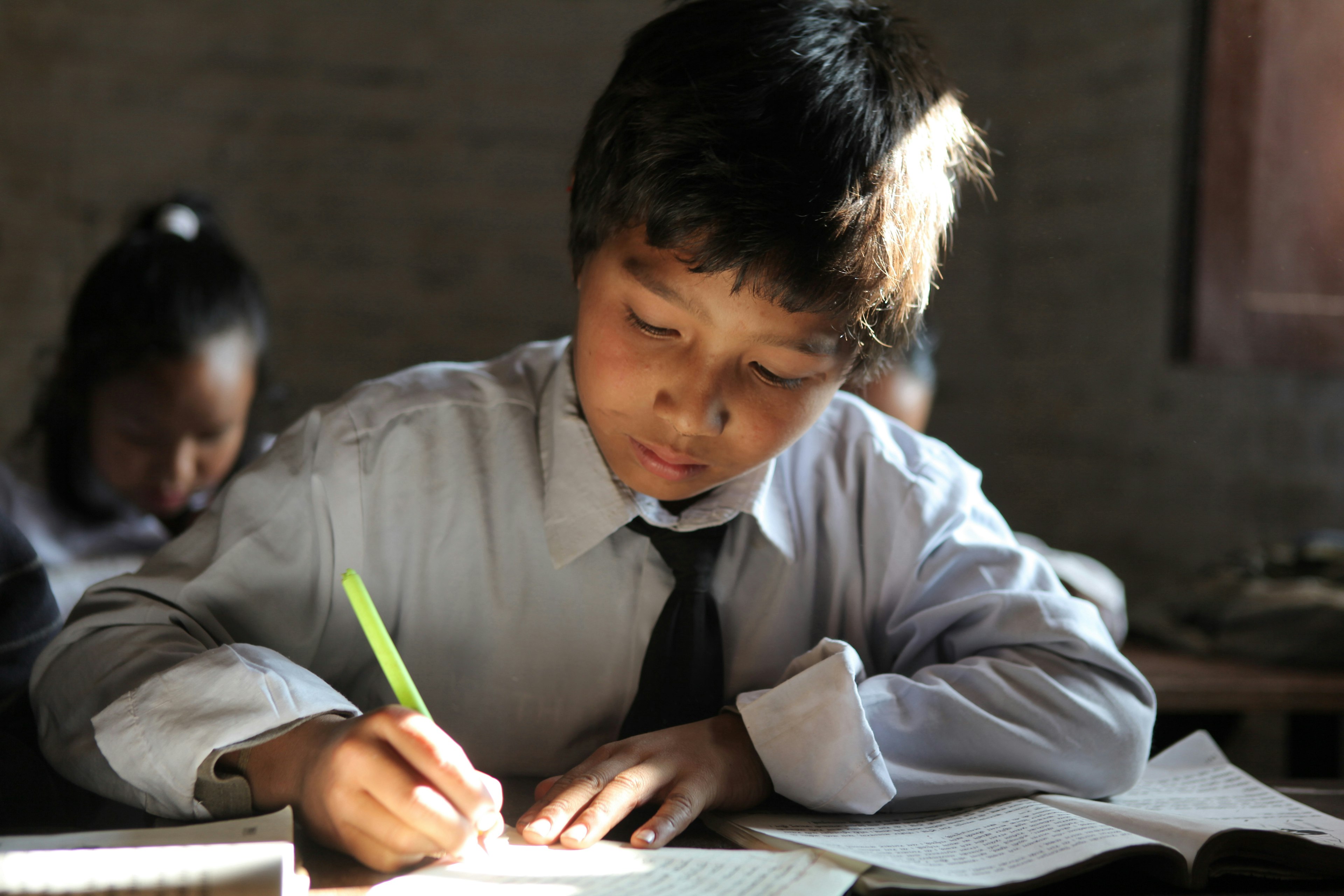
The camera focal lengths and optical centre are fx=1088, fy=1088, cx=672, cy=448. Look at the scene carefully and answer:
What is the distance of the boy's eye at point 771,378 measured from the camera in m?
0.82

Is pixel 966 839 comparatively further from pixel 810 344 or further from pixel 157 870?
pixel 157 870

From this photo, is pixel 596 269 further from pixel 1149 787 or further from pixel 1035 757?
pixel 1149 787

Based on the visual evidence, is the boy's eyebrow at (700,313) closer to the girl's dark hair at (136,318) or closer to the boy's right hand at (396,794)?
the boy's right hand at (396,794)

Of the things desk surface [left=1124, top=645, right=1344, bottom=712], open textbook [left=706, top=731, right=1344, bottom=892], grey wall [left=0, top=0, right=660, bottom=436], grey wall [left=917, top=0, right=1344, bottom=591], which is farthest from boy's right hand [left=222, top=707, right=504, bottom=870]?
grey wall [left=0, top=0, right=660, bottom=436]

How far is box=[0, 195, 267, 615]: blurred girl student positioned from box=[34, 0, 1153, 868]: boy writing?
956 mm

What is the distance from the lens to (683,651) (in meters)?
0.91

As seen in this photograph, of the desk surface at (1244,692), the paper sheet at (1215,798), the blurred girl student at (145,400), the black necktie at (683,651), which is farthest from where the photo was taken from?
the blurred girl student at (145,400)

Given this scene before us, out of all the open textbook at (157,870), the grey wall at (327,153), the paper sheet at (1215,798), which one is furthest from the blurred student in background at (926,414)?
the grey wall at (327,153)

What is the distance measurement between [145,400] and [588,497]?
3.86 ft

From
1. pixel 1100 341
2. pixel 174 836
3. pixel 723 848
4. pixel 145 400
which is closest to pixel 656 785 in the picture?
pixel 723 848

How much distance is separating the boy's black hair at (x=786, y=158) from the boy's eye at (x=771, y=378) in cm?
5

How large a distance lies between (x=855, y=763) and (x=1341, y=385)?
2614 millimetres

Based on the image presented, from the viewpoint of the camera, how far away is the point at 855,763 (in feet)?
2.56

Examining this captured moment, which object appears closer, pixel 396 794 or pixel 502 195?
pixel 396 794
